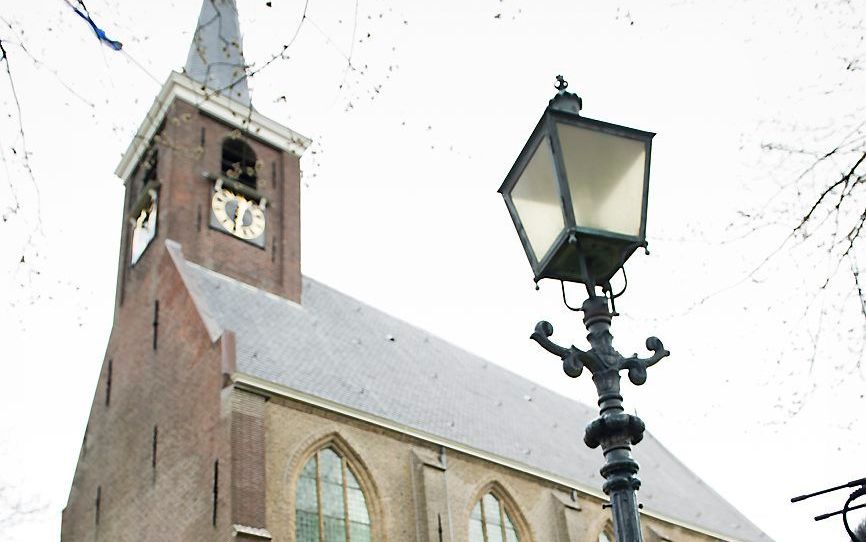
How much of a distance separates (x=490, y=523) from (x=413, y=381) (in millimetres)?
4061

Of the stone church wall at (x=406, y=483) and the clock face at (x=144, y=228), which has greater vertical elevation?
the clock face at (x=144, y=228)

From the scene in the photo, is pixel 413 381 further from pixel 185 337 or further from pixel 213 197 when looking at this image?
pixel 213 197

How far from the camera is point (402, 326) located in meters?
24.8

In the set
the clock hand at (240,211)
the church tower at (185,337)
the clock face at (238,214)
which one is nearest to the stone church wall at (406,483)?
the church tower at (185,337)

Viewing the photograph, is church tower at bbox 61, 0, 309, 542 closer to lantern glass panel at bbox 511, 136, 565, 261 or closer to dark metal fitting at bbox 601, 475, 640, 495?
lantern glass panel at bbox 511, 136, 565, 261

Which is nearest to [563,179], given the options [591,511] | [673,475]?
[591,511]

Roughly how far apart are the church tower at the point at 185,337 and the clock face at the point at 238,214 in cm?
3

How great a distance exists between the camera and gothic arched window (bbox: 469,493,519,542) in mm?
18219

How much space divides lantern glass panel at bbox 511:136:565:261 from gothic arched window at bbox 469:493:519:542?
1522cm

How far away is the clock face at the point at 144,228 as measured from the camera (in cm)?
2042

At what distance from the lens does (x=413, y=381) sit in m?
21.1

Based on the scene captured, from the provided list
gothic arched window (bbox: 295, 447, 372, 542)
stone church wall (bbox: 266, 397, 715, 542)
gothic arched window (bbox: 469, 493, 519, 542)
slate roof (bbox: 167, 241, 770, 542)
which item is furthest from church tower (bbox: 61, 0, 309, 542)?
gothic arched window (bbox: 469, 493, 519, 542)

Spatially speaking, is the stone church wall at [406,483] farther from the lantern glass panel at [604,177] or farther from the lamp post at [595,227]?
the lantern glass panel at [604,177]

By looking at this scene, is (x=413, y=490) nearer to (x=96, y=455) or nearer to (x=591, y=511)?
(x=591, y=511)
